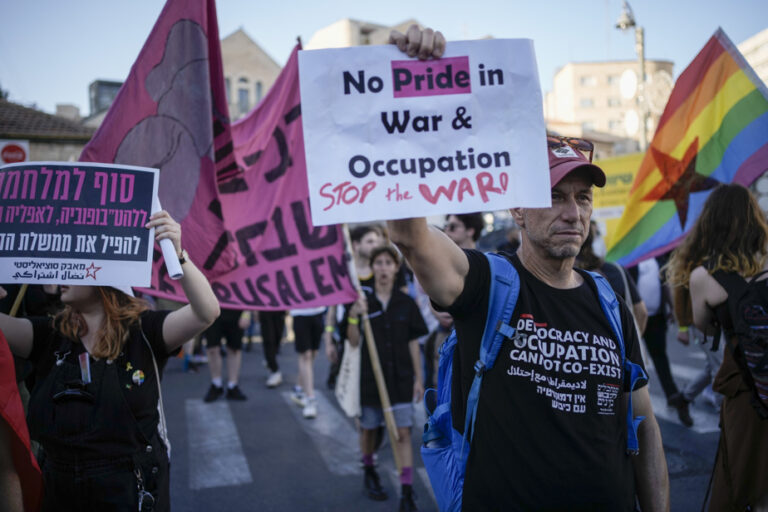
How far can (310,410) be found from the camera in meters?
7.18

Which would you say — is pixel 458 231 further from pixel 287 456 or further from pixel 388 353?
pixel 287 456

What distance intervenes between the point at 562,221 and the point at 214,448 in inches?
198

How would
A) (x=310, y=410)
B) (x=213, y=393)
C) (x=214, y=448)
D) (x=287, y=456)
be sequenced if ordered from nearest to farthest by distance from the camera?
(x=287, y=456) < (x=214, y=448) < (x=310, y=410) < (x=213, y=393)

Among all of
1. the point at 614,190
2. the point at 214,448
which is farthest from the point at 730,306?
the point at 614,190

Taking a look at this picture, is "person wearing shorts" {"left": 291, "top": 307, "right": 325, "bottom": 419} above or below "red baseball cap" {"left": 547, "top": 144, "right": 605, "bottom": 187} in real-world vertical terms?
below

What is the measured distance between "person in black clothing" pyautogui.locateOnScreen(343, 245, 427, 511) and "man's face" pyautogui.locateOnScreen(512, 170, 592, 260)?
2.76 metres

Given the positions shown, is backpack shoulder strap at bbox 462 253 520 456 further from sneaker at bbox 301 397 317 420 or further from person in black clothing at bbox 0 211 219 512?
sneaker at bbox 301 397 317 420

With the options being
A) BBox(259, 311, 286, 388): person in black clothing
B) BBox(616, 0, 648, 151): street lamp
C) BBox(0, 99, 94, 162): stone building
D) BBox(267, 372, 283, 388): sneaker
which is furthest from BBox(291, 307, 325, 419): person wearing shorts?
BBox(0, 99, 94, 162): stone building

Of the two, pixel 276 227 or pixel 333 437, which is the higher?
pixel 276 227

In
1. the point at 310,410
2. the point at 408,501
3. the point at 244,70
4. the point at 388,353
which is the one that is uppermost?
the point at 244,70

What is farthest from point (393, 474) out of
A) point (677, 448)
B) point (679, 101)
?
point (679, 101)

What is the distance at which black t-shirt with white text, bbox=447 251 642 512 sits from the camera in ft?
6.04

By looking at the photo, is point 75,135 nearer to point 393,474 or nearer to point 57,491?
point 393,474

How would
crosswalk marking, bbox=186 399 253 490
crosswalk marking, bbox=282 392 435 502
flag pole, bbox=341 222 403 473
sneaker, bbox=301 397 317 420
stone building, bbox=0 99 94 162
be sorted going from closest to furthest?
flag pole, bbox=341 222 403 473, crosswalk marking, bbox=186 399 253 490, crosswalk marking, bbox=282 392 435 502, sneaker, bbox=301 397 317 420, stone building, bbox=0 99 94 162
